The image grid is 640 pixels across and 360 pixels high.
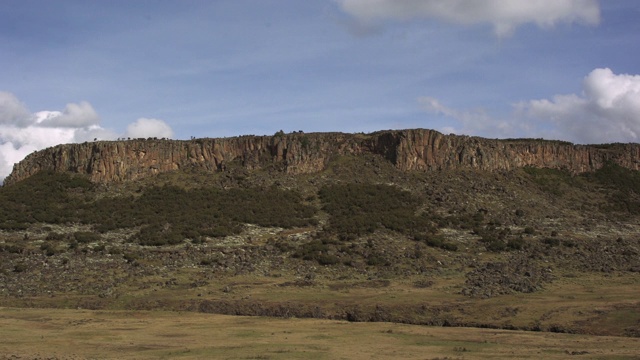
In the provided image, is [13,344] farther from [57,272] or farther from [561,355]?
[561,355]

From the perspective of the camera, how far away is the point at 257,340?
102 feet

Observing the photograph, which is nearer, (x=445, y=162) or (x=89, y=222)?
(x=89, y=222)

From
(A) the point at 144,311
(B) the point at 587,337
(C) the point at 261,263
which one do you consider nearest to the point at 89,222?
(C) the point at 261,263

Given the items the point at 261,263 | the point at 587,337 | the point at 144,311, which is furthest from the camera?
the point at 261,263

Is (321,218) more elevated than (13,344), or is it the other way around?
(321,218)

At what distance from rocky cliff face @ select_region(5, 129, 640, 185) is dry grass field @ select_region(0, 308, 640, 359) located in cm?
3624

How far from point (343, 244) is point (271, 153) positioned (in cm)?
2414

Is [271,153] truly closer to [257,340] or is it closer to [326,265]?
[326,265]

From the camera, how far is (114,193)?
225 feet

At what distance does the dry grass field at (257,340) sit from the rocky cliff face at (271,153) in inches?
1427

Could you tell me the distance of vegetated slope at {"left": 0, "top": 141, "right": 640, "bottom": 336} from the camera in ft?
134

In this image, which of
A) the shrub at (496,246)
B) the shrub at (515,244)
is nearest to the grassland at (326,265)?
the shrub at (496,246)

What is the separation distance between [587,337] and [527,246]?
25.4 meters

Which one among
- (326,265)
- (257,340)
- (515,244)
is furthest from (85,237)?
(515,244)
